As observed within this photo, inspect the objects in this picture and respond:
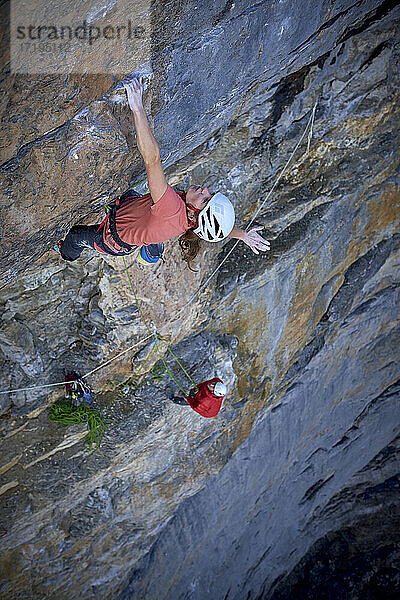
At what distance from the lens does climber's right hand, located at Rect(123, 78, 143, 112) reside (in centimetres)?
235

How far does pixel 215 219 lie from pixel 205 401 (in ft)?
7.04

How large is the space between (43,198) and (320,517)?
9109mm

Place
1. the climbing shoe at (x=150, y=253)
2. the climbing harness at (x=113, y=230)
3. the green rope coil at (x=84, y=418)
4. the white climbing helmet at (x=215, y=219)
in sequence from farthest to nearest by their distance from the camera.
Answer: the green rope coil at (x=84, y=418)
the climbing shoe at (x=150, y=253)
the climbing harness at (x=113, y=230)
the white climbing helmet at (x=215, y=219)

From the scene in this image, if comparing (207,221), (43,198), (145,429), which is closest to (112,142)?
(43,198)

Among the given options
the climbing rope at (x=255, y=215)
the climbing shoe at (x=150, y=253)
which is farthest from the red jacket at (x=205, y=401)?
the climbing shoe at (x=150, y=253)

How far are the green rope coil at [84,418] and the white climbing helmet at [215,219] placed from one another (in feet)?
7.27

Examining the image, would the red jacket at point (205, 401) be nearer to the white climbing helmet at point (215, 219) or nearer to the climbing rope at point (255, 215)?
the climbing rope at point (255, 215)

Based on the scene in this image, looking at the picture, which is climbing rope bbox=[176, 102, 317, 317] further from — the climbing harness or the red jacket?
the climbing harness

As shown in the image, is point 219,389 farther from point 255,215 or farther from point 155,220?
point 155,220

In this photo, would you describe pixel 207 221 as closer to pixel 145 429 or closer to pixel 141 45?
pixel 141 45

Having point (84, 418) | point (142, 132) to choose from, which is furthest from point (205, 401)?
point (142, 132)

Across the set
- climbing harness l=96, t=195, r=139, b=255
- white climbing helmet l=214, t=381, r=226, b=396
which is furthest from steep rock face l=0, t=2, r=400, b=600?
white climbing helmet l=214, t=381, r=226, b=396

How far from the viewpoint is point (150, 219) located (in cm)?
298

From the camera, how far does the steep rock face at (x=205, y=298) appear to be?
2.81m
